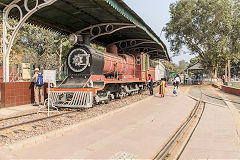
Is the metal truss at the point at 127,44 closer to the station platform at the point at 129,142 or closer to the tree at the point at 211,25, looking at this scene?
the station platform at the point at 129,142

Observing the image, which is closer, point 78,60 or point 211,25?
point 78,60

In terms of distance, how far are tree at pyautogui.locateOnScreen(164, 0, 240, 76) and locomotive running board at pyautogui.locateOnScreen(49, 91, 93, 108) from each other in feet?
74.6

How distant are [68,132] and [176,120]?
3637mm

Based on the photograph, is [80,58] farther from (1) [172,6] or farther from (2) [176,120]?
(1) [172,6]

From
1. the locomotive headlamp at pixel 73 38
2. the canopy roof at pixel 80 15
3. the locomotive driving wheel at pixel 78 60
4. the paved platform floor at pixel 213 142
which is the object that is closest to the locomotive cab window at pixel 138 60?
the canopy roof at pixel 80 15

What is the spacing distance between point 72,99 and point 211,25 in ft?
83.2

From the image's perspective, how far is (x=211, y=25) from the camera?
26953 millimetres

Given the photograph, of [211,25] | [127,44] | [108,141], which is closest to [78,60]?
[108,141]

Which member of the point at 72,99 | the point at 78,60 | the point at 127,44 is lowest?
the point at 72,99

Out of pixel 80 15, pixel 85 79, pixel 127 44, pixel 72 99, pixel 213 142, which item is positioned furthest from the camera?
pixel 127 44

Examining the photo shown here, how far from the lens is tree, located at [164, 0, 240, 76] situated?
2538 cm

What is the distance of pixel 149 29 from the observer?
12.1 metres

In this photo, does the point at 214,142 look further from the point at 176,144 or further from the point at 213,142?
the point at 176,144

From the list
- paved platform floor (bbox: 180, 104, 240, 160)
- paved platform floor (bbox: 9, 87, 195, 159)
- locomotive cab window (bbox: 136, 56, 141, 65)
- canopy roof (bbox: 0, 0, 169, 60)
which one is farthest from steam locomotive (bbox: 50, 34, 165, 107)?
paved platform floor (bbox: 180, 104, 240, 160)
